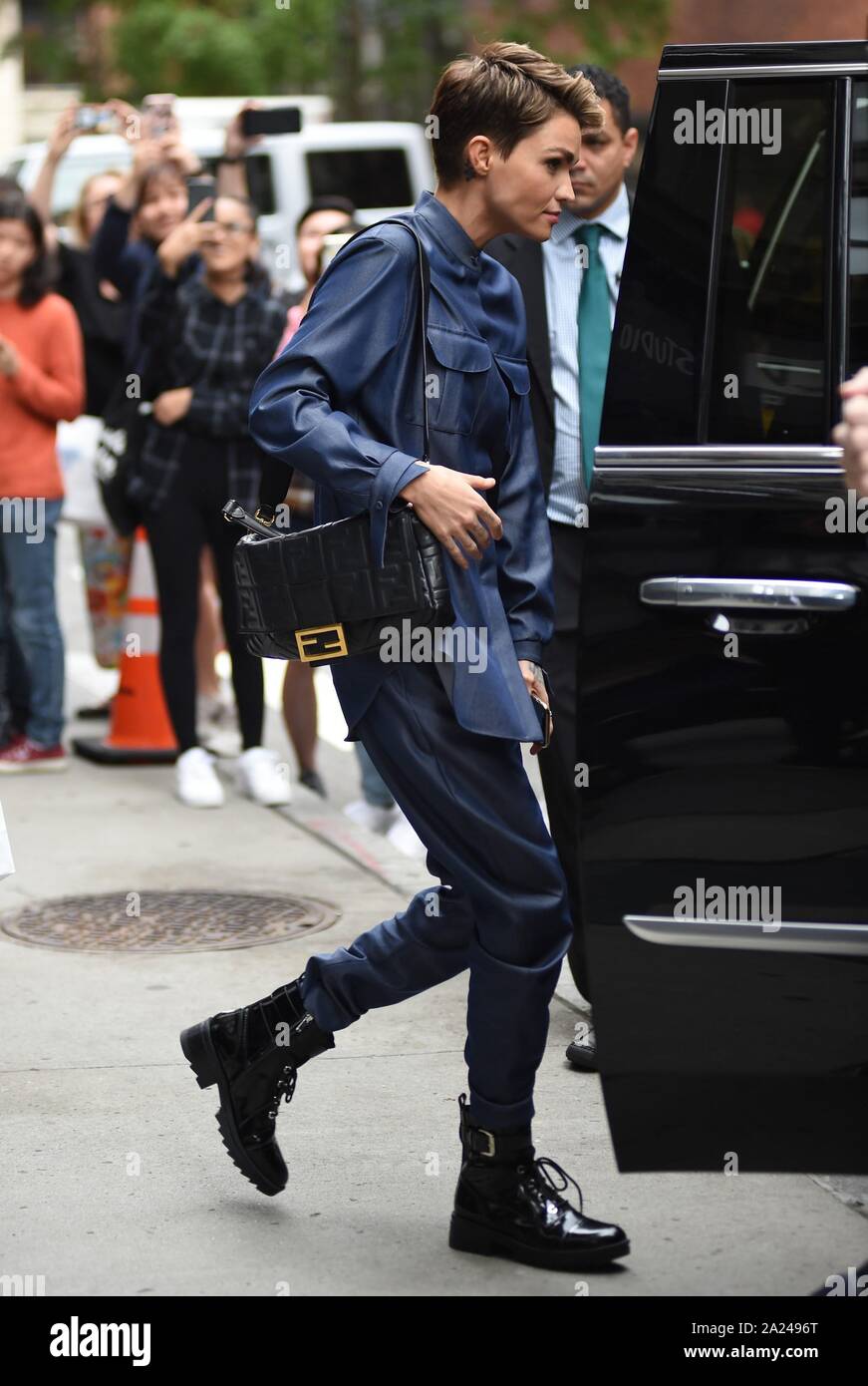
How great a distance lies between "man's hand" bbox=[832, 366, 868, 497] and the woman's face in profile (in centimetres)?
80

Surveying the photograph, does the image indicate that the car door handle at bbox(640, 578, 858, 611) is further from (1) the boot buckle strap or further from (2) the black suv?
(1) the boot buckle strap

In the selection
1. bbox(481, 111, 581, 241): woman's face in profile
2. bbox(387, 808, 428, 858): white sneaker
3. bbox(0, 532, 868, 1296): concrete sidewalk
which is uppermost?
bbox(481, 111, 581, 241): woman's face in profile

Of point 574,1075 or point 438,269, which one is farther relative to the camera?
point 574,1075

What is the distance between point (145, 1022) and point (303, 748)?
9.81 ft

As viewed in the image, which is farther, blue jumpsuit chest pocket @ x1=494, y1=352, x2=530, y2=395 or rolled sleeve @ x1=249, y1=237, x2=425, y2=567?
blue jumpsuit chest pocket @ x1=494, y1=352, x2=530, y2=395

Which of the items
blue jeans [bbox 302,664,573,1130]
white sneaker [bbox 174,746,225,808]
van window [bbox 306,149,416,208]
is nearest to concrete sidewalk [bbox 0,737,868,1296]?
blue jeans [bbox 302,664,573,1130]

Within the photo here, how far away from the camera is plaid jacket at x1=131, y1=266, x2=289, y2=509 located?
772 centimetres

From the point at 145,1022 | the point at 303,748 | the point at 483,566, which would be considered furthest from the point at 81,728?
the point at 483,566

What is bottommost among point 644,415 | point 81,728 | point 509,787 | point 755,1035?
point 81,728

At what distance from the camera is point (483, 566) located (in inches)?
141

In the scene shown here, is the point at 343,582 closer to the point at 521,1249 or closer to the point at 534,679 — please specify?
the point at 534,679

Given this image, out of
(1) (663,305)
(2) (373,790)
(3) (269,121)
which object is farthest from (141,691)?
(1) (663,305)

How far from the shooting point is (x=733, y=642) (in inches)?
123
